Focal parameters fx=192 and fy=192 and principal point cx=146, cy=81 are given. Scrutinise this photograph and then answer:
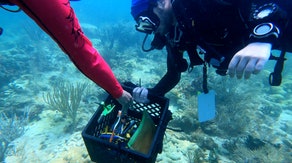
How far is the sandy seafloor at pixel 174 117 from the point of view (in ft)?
13.1

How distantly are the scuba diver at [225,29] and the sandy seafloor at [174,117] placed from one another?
42.4 inches

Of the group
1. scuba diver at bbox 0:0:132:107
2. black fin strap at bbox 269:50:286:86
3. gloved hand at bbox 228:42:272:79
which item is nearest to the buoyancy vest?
black fin strap at bbox 269:50:286:86

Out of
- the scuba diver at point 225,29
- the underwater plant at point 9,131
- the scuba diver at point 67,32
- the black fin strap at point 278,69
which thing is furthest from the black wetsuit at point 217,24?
the underwater plant at point 9,131

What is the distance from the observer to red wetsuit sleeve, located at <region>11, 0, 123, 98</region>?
1.19 metres

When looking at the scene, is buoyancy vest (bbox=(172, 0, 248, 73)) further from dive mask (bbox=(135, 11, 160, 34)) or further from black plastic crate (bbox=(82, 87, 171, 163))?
black plastic crate (bbox=(82, 87, 171, 163))

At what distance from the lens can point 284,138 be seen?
5406mm

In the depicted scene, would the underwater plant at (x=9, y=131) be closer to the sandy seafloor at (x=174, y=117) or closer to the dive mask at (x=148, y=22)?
the sandy seafloor at (x=174, y=117)

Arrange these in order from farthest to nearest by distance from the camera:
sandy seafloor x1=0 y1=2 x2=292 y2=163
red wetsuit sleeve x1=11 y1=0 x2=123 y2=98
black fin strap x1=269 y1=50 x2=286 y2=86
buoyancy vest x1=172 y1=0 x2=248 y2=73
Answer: sandy seafloor x1=0 y1=2 x2=292 y2=163, buoyancy vest x1=172 y1=0 x2=248 y2=73, black fin strap x1=269 y1=50 x2=286 y2=86, red wetsuit sleeve x1=11 y1=0 x2=123 y2=98

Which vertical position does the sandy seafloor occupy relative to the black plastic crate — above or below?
below

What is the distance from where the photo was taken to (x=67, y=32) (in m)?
1.34

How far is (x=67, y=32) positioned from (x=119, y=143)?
961mm

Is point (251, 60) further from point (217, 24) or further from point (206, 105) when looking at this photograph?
point (206, 105)

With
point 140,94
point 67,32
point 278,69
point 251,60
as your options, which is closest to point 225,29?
point 278,69

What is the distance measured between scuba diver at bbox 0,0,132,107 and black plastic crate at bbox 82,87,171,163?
0.46 metres
